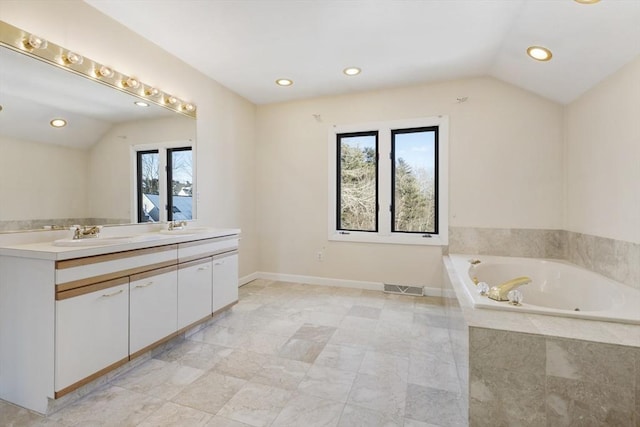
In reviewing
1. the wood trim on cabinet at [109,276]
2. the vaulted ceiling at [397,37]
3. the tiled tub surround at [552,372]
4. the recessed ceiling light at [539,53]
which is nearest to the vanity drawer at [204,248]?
the wood trim on cabinet at [109,276]

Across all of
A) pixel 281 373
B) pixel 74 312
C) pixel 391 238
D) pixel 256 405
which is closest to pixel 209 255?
pixel 74 312

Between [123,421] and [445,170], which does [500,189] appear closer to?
[445,170]

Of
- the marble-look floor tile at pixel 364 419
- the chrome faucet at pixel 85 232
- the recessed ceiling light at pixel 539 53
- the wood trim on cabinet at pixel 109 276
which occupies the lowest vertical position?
the marble-look floor tile at pixel 364 419

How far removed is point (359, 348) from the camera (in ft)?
7.10

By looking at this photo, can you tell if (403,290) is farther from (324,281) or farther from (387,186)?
(387,186)

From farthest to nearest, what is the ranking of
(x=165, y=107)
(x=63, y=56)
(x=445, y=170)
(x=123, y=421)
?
(x=445, y=170) → (x=165, y=107) → (x=63, y=56) → (x=123, y=421)

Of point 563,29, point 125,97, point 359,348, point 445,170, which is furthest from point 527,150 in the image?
point 125,97

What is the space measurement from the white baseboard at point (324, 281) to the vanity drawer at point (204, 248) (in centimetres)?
119

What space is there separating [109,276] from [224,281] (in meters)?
1.06

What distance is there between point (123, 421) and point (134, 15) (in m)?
2.60

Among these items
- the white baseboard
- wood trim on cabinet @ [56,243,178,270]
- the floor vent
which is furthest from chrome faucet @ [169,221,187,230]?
the floor vent

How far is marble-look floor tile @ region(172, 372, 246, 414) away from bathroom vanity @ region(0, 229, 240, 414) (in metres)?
0.46

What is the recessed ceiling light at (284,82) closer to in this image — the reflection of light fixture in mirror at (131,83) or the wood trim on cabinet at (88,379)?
the reflection of light fixture in mirror at (131,83)

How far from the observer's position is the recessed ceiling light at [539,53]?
2201 millimetres
